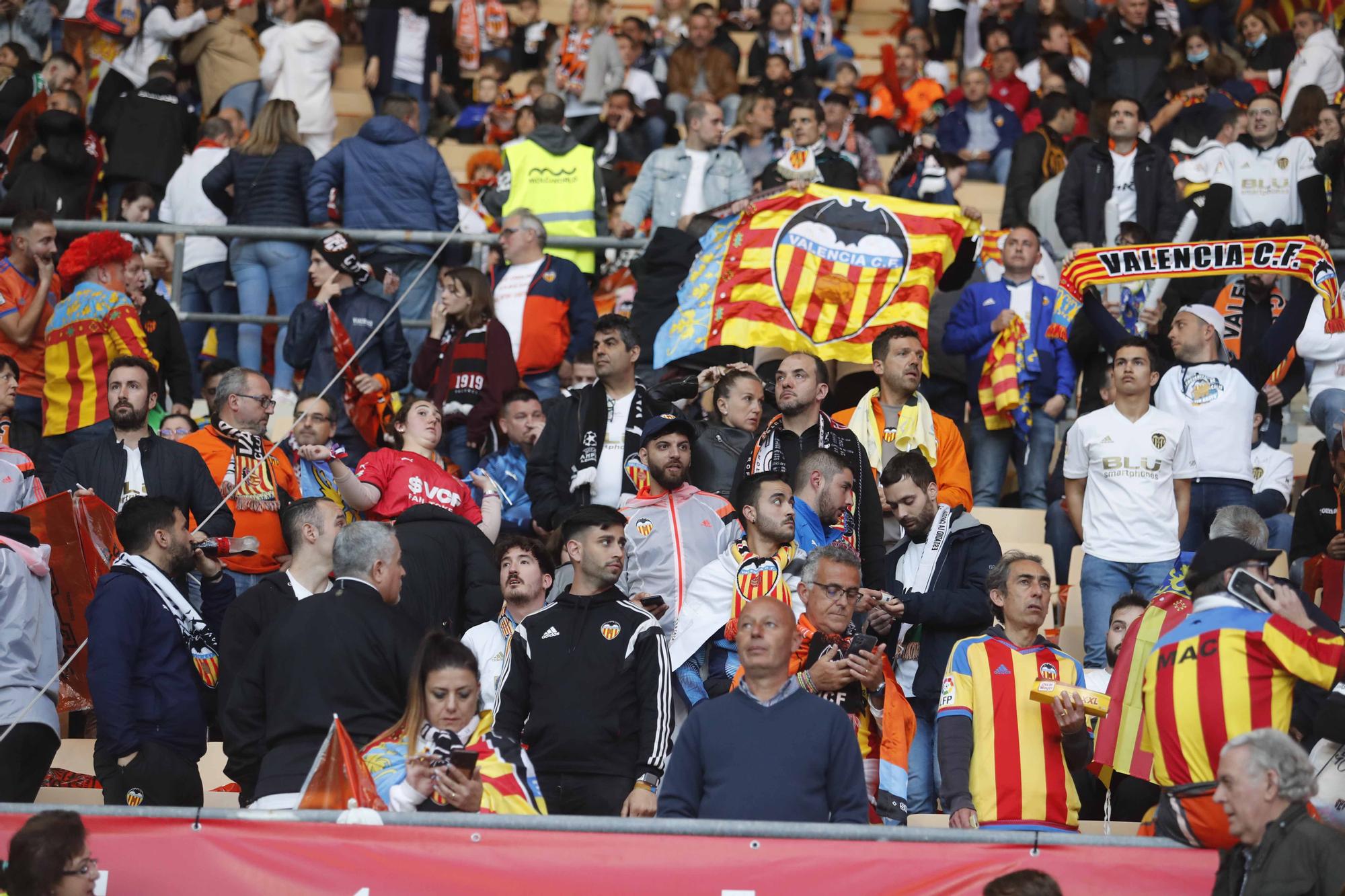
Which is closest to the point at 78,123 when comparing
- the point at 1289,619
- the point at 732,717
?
the point at 732,717

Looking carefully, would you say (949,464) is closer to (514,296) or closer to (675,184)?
(514,296)

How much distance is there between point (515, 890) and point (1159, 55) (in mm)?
12140

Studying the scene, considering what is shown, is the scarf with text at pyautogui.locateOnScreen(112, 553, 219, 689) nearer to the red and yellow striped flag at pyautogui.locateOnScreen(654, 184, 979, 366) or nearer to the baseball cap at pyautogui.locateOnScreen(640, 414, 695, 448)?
the baseball cap at pyautogui.locateOnScreen(640, 414, 695, 448)

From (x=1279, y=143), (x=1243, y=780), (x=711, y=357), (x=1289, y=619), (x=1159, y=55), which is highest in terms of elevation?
(x=1159, y=55)

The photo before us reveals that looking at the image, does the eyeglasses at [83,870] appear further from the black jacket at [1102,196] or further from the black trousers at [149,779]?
the black jacket at [1102,196]

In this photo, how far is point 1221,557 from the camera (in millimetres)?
5914

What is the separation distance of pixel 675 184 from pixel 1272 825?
26.5 feet

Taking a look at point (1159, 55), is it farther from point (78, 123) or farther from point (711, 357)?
point (78, 123)

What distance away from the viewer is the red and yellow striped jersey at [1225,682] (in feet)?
18.3

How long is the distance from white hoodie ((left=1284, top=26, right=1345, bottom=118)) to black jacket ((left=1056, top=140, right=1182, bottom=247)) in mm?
2971

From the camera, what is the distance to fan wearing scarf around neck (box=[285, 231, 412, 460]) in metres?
10.6

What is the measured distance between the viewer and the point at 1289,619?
562cm

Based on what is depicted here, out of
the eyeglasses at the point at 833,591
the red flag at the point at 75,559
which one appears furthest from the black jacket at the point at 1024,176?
the red flag at the point at 75,559

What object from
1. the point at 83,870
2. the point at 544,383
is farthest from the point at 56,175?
the point at 83,870
